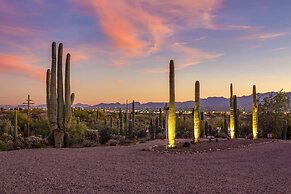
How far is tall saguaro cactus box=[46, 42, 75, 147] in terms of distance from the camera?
23.0 metres

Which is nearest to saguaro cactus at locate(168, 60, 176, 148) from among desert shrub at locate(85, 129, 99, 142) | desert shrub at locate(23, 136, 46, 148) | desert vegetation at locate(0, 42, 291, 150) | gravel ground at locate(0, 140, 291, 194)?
desert vegetation at locate(0, 42, 291, 150)

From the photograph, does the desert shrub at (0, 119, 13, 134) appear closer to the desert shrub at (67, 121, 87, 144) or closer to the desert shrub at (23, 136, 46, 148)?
the desert shrub at (67, 121, 87, 144)

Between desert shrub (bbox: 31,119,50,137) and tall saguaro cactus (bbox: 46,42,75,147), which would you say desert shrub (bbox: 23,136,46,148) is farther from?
desert shrub (bbox: 31,119,50,137)

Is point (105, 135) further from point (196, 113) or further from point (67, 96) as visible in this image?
point (196, 113)

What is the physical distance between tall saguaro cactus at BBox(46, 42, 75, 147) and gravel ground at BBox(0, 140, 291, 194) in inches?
249

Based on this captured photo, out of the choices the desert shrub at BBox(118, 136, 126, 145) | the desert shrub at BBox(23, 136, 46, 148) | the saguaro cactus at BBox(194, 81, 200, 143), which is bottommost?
the desert shrub at BBox(118, 136, 126, 145)

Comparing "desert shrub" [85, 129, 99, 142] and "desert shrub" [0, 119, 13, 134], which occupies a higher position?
"desert shrub" [0, 119, 13, 134]

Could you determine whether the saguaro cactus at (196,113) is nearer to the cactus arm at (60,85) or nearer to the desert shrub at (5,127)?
the cactus arm at (60,85)

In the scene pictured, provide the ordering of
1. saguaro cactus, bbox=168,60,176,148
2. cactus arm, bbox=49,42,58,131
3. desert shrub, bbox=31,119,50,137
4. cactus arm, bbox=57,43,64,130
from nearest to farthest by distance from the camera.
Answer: saguaro cactus, bbox=168,60,176,148 < cactus arm, bbox=49,42,58,131 < cactus arm, bbox=57,43,64,130 < desert shrub, bbox=31,119,50,137

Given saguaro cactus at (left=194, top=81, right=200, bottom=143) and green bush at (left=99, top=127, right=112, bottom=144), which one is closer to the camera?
saguaro cactus at (left=194, top=81, right=200, bottom=143)

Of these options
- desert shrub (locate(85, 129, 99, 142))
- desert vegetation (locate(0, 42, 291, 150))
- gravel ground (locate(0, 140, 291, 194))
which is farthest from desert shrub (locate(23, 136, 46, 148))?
gravel ground (locate(0, 140, 291, 194))

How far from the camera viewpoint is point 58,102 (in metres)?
23.4

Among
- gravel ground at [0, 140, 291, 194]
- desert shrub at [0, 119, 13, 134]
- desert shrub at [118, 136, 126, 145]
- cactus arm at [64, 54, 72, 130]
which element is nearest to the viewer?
gravel ground at [0, 140, 291, 194]

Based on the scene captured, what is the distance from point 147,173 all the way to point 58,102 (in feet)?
41.2
